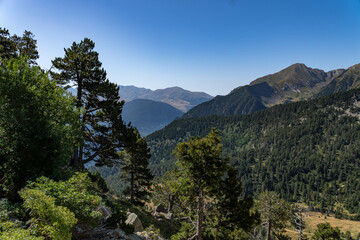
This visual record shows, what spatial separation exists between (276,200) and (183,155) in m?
28.7

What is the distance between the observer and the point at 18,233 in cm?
619

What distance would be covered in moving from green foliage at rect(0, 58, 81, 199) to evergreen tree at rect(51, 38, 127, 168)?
6520mm

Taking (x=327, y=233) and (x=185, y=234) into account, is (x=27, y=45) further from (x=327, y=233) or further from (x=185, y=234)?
(x=327, y=233)

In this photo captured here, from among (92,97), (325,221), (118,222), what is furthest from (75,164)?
(325,221)

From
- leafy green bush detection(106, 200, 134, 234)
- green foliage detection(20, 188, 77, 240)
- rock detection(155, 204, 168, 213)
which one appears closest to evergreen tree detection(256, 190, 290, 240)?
rock detection(155, 204, 168, 213)

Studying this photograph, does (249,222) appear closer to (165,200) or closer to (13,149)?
(13,149)

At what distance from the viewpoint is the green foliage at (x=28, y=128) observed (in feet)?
36.8

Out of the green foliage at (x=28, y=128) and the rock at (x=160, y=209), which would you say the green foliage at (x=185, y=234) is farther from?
the rock at (x=160, y=209)

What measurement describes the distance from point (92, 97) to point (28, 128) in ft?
33.8

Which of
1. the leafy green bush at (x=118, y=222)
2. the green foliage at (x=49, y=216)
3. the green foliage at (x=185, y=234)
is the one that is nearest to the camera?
the green foliage at (x=49, y=216)

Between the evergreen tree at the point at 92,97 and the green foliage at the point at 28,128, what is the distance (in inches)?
257

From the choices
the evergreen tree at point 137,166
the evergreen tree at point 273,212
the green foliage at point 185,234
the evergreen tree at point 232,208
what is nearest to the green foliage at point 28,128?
the green foliage at point 185,234

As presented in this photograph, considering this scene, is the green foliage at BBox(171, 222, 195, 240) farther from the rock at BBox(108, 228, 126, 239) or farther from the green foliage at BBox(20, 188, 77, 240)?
the green foliage at BBox(20, 188, 77, 240)

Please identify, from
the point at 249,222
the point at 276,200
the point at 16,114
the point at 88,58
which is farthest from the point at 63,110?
the point at 276,200
